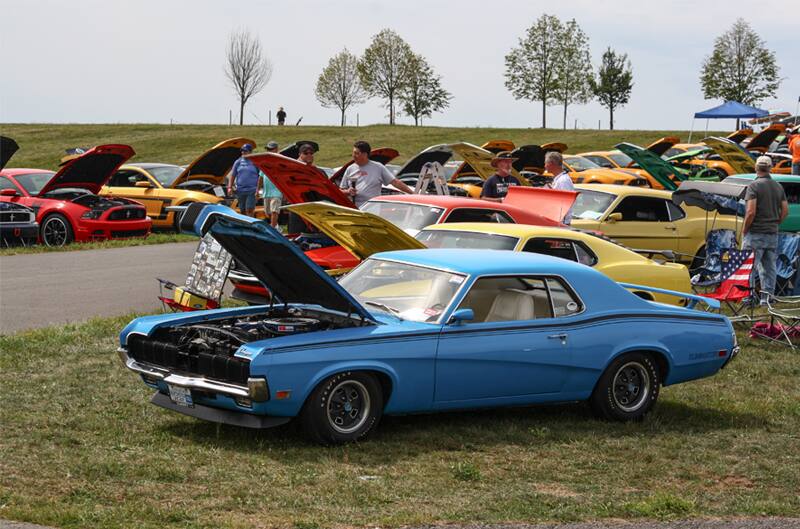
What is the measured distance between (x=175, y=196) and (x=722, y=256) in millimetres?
13065

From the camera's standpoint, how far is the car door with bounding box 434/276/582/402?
8.05 metres

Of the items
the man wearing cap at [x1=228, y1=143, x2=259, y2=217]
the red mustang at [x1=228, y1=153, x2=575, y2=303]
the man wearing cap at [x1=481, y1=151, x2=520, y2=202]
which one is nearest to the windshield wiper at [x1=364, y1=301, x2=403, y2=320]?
the red mustang at [x1=228, y1=153, x2=575, y2=303]

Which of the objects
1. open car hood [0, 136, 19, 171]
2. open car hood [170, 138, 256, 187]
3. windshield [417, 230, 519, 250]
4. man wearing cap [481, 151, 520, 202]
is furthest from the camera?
open car hood [170, 138, 256, 187]

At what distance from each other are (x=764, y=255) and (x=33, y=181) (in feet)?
44.2

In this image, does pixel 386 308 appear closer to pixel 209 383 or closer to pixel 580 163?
pixel 209 383

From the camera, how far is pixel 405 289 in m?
8.48

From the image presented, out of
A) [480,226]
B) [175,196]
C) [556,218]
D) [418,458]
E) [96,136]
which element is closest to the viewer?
[418,458]

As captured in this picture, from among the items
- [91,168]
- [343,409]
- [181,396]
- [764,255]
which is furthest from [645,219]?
[181,396]

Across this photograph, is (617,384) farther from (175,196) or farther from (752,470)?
(175,196)

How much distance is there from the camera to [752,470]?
7.71m

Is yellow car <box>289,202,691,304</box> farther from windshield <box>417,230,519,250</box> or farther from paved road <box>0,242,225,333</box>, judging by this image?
paved road <box>0,242,225,333</box>

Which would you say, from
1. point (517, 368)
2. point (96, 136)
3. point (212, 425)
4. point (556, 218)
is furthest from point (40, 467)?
point (96, 136)

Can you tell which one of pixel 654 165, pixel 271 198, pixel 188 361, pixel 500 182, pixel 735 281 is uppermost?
pixel 654 165

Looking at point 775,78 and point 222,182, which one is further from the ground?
point 775,78
